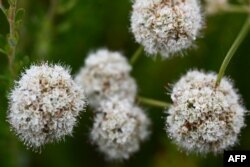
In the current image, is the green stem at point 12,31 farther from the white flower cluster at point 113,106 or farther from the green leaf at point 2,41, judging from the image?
the white flower cluster at point 113,106

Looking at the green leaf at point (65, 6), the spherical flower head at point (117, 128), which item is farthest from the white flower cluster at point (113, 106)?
the green leaf at point (65, 6)

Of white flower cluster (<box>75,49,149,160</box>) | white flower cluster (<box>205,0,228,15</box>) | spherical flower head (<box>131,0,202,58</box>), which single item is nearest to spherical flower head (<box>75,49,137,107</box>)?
white flower cluster (<box>75,49,149,160</box>)

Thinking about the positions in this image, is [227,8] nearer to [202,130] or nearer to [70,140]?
[202,130]

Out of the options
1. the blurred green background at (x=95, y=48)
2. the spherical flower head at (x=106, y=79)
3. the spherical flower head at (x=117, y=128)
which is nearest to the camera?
the spherical flower head at (x=117, y=128)

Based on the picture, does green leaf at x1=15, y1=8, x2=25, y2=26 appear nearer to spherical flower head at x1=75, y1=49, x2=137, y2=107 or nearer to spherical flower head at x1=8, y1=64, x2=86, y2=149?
spherical flower head at x1=8, y1=64, x2=86, y2=149

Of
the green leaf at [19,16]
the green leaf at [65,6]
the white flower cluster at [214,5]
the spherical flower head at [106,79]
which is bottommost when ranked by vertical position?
the green leaf at [19,16]

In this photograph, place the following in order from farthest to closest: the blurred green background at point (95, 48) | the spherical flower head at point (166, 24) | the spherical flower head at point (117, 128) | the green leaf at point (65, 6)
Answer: the blurred green background at point (95, 48) < the green leaf at point (65, 6) < the spherical flower head at point (117, 128) < the spherical flower head at point (166, 24)
